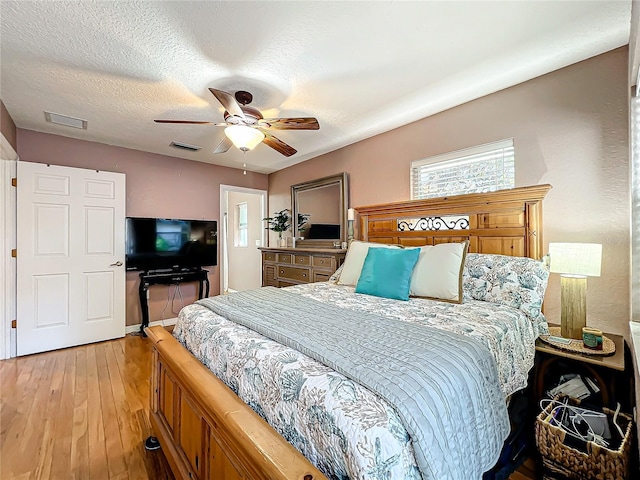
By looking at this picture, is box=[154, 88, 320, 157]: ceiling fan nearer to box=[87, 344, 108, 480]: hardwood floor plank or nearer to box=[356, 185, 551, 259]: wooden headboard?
box=[356, 185, 551, 259]: wooden headboard

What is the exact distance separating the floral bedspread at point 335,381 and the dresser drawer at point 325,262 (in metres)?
1.57

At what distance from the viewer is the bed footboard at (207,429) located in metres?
0.84

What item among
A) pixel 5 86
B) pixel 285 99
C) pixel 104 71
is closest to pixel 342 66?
pixel 285 99

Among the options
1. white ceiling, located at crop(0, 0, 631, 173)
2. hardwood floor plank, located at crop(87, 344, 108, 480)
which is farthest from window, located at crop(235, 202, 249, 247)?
hardwood floor plank, located at crop(87, 344, 108, 480)

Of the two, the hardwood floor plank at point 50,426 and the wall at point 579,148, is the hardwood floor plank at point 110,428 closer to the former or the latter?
the hardwood floor plank at point 50,426

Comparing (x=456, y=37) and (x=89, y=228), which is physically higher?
(x=456, y=37)

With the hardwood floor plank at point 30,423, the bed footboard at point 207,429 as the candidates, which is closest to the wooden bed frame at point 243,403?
the bed footboard at point 207,429

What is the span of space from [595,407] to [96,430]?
10.0 ft

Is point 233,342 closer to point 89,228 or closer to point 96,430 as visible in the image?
point 96,430

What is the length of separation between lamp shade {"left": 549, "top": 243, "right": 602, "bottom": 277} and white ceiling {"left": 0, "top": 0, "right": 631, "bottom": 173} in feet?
4.41

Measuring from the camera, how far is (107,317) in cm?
378

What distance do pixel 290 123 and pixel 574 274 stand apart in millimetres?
2261

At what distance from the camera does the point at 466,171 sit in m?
2.73

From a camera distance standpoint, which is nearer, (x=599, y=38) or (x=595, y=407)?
(x=595, y=407)
